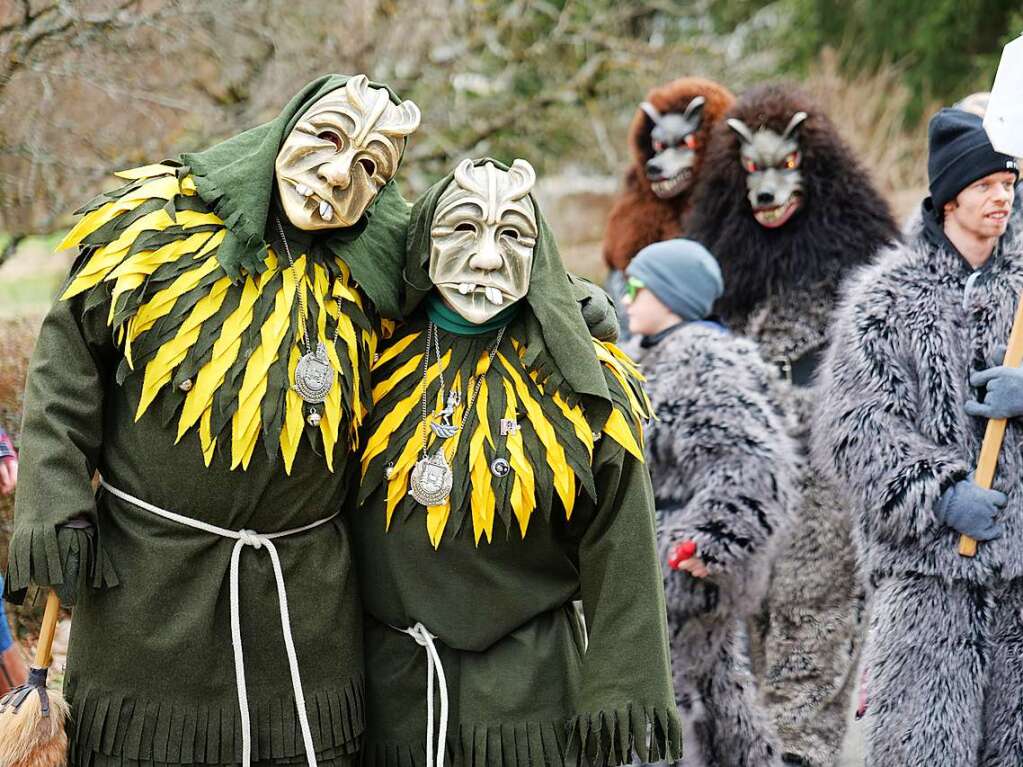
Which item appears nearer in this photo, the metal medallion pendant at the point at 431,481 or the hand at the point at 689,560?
the metal medallion pendant at the point at 431,481

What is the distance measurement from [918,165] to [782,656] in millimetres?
9645

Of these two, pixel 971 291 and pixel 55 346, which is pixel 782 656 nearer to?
pixel 971 291

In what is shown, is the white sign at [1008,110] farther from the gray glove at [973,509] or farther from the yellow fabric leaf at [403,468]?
the yellow fabric leaf at [403,468]

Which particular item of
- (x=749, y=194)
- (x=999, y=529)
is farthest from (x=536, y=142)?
(x=999, y=529)

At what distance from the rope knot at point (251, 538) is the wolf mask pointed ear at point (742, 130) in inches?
126

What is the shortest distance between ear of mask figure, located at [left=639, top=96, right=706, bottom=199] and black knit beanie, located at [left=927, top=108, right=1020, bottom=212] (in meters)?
2.15

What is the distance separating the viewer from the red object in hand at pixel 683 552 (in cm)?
389

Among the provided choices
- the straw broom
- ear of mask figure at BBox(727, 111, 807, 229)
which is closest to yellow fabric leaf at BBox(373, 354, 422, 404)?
the straw broom

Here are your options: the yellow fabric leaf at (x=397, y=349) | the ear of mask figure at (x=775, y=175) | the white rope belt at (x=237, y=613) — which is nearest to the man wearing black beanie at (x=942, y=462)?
the ear of mask figure at (x=775, y=175)

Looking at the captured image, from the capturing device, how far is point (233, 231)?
2.76 metres

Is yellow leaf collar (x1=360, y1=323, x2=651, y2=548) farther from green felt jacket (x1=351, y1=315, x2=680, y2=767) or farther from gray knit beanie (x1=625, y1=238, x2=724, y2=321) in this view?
gray knit beanie (x1=625, y1=238, x2=724, y2=321)

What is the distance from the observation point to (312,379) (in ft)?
9.12

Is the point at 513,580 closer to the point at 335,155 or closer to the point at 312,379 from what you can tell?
the point at 312,379

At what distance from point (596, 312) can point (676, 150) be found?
10.6ft
